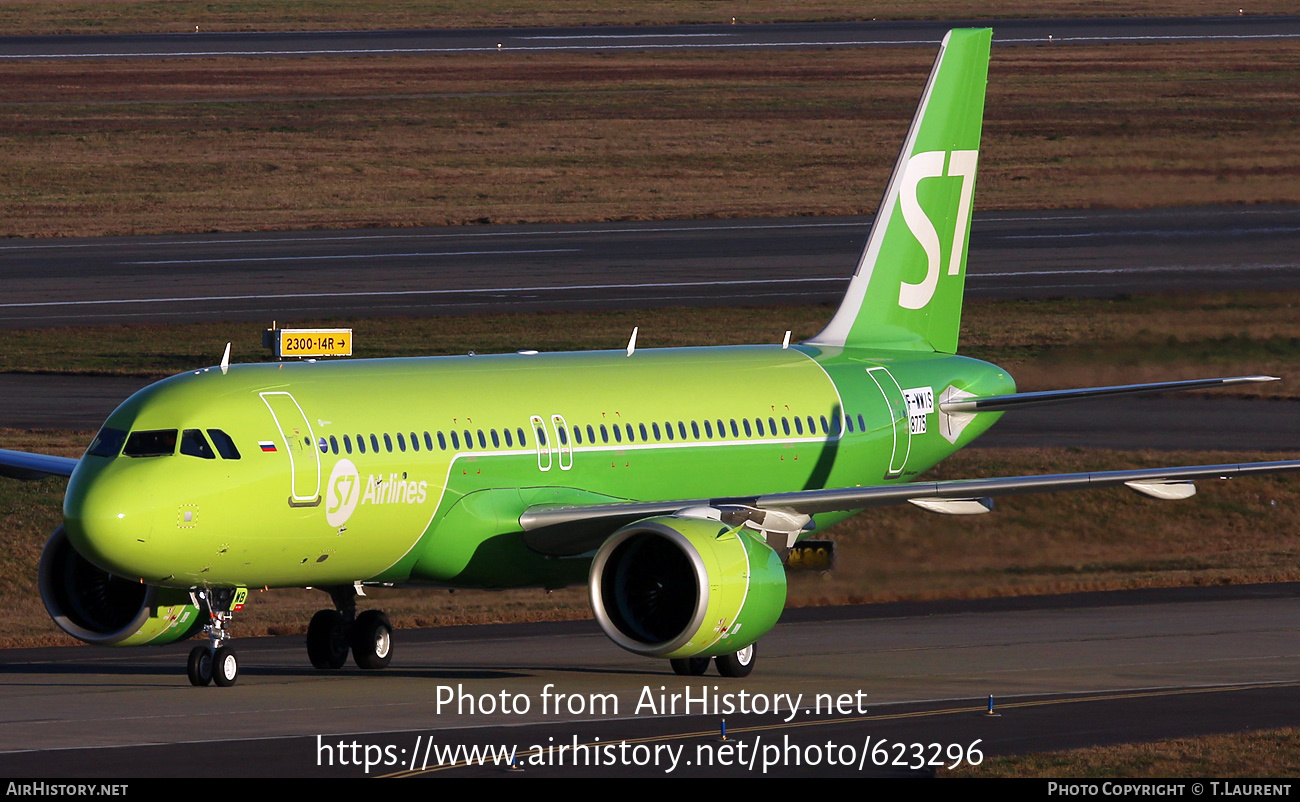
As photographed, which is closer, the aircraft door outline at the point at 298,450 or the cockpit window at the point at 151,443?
the cockpit window at the point at 151,443

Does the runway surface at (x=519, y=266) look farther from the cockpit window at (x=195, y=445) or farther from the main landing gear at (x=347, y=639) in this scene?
the cockpit window at (x=195, y=445)

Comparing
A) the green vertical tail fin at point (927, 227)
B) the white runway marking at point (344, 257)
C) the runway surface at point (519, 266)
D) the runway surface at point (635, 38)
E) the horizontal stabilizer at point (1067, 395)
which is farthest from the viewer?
the runway surface at point (635, 38)

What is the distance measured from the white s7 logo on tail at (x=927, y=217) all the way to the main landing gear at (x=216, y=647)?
15404 millimetres

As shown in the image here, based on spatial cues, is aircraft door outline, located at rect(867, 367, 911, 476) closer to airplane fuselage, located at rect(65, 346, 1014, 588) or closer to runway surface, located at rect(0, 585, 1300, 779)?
airplane fuselage, located at rect(65, 346, 1014, 588)

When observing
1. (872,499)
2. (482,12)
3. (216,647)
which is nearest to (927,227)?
(872,499)

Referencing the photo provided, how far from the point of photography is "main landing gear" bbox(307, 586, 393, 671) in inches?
1372

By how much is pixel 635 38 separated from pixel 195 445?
4488 inches

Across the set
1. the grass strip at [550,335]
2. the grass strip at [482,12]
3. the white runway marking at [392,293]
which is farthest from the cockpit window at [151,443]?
the grass strip at [482,12]

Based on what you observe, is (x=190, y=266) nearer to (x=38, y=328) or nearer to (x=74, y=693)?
(x=38, y=328)

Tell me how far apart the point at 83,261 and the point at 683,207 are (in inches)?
1020

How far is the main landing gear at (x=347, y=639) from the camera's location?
34844 mm

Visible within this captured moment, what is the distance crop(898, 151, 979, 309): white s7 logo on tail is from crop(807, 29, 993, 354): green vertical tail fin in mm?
18

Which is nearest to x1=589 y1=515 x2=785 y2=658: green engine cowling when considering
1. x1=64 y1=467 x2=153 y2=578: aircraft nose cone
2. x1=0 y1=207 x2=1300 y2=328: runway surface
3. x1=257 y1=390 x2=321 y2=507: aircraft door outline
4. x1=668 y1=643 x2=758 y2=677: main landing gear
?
x1=668 y1=643 x2=758 y2=677: main landing gear
